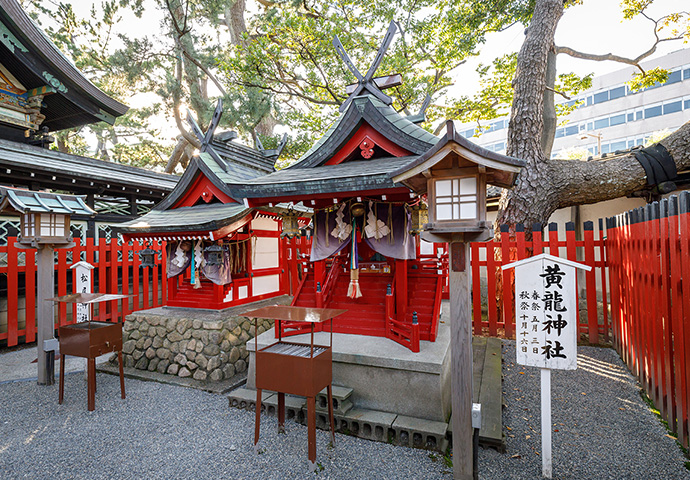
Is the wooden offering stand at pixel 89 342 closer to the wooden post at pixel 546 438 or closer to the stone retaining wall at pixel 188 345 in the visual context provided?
the stone retaining wall at pixel 188 345

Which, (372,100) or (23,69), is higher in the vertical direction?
(23,69)

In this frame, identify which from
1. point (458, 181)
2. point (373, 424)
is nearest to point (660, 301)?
point (458, 181)

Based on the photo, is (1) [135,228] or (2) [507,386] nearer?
(2) [507,386]

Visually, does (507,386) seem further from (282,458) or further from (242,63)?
(242,63)

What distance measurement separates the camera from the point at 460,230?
3.47m

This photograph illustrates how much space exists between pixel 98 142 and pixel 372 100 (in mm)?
25781

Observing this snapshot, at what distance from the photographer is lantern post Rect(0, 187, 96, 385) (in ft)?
19.0

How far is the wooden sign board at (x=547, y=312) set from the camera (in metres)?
3.59

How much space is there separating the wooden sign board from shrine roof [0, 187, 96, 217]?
7.17m

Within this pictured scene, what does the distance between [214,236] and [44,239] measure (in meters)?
2.72

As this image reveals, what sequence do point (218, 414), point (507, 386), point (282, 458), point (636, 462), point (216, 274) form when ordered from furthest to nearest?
1. point (216, 274)
2. point (507, 386)
3. point (218, 414)
4. point (282, 458)
5. point (636, 462)

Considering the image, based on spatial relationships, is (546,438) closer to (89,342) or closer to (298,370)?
(298,370)

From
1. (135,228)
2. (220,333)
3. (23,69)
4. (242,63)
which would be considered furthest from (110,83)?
(220,333)

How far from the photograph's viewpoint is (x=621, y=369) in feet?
20.0
